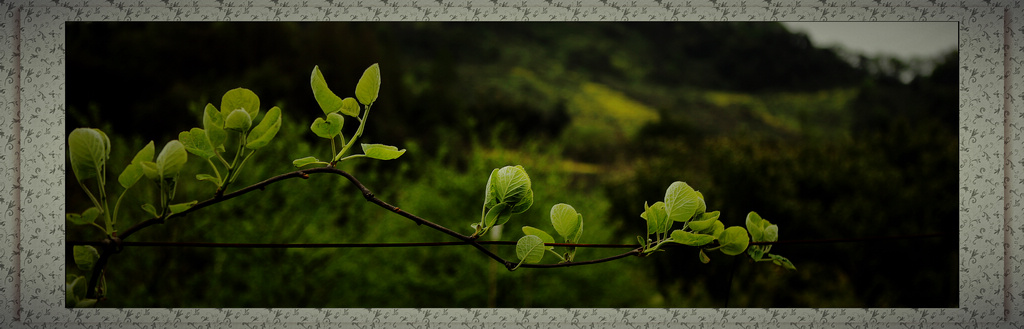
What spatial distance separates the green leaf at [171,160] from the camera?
1.29 ft

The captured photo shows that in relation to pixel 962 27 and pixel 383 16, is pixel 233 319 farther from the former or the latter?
pixel 962 27

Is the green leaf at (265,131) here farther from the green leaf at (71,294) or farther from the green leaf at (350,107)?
the green leaf at (71,294)

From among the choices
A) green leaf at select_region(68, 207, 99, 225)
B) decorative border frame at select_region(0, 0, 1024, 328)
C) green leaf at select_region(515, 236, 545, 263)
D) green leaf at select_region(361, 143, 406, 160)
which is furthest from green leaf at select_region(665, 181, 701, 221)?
decorative border frame at select_region(0, 0, 1024, 328)

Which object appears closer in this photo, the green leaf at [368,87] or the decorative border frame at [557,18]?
the green leaf at [368,87]

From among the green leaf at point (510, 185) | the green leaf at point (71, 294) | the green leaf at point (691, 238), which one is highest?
the green leaf at point (510, 185)

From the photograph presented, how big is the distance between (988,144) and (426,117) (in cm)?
967

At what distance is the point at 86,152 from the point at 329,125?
16cm

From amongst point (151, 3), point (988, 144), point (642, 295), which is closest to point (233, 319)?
point (151, 3)

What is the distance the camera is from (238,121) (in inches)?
15.7

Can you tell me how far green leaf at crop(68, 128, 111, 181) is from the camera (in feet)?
1.20

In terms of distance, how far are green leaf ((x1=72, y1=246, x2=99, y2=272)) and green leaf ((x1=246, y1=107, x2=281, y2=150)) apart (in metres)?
0.16

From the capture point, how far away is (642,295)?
7.41 m

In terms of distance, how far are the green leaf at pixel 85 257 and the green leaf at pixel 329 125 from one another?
0.19 m

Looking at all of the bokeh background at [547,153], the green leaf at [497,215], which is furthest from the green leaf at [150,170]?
the bokeh background at [547,153]
